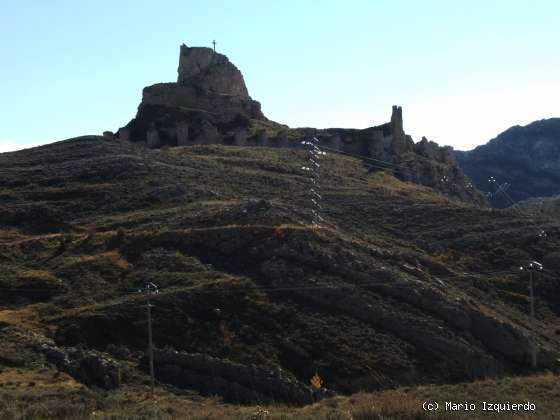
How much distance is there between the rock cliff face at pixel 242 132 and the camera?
11062 centimetres

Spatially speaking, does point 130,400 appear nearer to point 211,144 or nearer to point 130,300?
point 130,300

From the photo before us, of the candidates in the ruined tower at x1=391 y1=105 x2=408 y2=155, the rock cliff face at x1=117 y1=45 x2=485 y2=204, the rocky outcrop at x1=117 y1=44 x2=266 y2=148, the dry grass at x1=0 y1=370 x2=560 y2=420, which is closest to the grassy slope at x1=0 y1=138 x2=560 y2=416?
the dry grass at x1=0 y1=370 x2=560 y2=420

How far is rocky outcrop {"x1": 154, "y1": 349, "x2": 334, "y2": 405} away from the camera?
123 feet

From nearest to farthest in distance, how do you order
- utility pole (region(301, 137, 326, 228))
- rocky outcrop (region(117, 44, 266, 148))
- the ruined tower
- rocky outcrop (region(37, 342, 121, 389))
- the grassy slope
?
rocky outcrop (region(37, 342, 121, 389))
the grassy slope
utility pole (region(301, 137, 326, 228))
rocky outcrop (region(117, 44, 266, 148))
the ruined tower

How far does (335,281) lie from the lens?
49.9m

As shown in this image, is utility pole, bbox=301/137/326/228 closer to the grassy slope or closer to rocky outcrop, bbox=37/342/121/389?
the grassy slope

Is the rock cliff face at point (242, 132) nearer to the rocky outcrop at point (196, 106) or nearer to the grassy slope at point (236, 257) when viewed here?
the rocky outcrop at point (196, 106)

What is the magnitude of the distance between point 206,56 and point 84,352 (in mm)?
100195

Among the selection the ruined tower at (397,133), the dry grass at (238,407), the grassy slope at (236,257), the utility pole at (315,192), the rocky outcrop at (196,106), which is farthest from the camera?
the ruined tower at (397,133)

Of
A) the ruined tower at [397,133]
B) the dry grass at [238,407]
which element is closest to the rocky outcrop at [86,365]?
the dry grass at [238,407]

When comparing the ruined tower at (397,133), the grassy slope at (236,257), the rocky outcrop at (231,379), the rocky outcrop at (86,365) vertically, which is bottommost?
the rocky outcrop at (231,379)

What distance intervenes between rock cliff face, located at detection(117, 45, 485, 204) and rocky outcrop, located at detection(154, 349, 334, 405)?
6749 centimetres

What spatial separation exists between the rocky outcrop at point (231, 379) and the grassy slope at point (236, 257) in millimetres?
1941

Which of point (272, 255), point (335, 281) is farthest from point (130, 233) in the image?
point (335, 281)
